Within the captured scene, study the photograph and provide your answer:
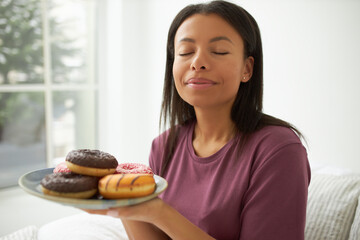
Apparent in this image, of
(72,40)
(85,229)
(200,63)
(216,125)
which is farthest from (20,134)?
(200,63)

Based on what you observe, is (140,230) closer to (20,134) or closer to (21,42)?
(20,134)

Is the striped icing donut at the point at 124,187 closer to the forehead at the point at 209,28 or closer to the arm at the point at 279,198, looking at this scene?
the arm at the point at 279,198

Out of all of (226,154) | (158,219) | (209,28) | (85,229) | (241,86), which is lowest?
(85,229)

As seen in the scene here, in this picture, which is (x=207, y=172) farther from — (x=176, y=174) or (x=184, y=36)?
(x=184, y=36)

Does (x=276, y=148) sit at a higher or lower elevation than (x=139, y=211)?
higher

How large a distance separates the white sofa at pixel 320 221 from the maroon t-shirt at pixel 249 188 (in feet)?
1.17

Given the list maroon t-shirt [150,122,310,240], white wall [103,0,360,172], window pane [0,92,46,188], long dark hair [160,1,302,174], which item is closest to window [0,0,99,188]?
window pane [0,92,46,188]

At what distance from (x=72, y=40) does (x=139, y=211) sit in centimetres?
222

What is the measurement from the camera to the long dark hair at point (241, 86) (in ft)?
3.79

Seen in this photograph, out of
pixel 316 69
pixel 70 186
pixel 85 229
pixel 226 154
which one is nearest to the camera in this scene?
pixel 70 186

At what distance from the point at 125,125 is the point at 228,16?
1.97 meters

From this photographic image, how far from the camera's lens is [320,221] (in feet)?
4.44

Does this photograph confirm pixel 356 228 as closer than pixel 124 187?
No

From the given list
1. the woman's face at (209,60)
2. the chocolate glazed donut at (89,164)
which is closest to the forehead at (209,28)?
the woman's face at (209,60)
